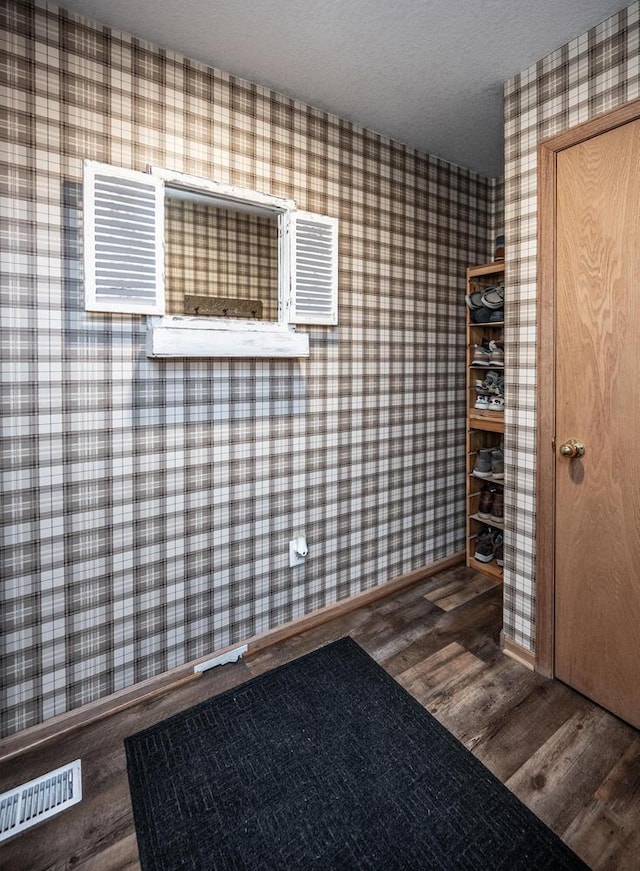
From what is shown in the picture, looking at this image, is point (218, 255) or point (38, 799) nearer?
point (38, 799)

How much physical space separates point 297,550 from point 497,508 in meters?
1.33

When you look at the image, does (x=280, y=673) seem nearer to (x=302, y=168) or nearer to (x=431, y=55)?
(x=302, y=168)

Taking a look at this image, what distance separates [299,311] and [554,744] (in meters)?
1.87

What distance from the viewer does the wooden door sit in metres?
1.60

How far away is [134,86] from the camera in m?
1.69

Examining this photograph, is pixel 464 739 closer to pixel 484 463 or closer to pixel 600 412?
pixel 600 412

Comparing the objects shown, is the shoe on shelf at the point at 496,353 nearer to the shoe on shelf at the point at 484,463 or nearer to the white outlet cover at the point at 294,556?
the shoe on shelf at the point at 484,463

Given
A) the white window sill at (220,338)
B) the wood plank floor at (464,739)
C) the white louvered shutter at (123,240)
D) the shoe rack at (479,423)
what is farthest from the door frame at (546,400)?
the white louvered shutter at (123,240)

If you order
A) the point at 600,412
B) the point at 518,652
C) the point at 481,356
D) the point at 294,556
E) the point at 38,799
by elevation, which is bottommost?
the point at 38,799

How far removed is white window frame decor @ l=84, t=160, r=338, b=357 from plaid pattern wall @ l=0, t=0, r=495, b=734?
86 millimetres

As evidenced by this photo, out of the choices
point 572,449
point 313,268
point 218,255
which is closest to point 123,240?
point 218,255

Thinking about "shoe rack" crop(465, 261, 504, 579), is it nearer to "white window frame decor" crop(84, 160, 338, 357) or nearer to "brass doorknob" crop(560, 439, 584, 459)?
"brass doorknob" crop(560, 439, 584, 459)

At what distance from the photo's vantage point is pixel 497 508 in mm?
2838

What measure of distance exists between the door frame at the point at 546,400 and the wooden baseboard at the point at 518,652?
0.10 ft
